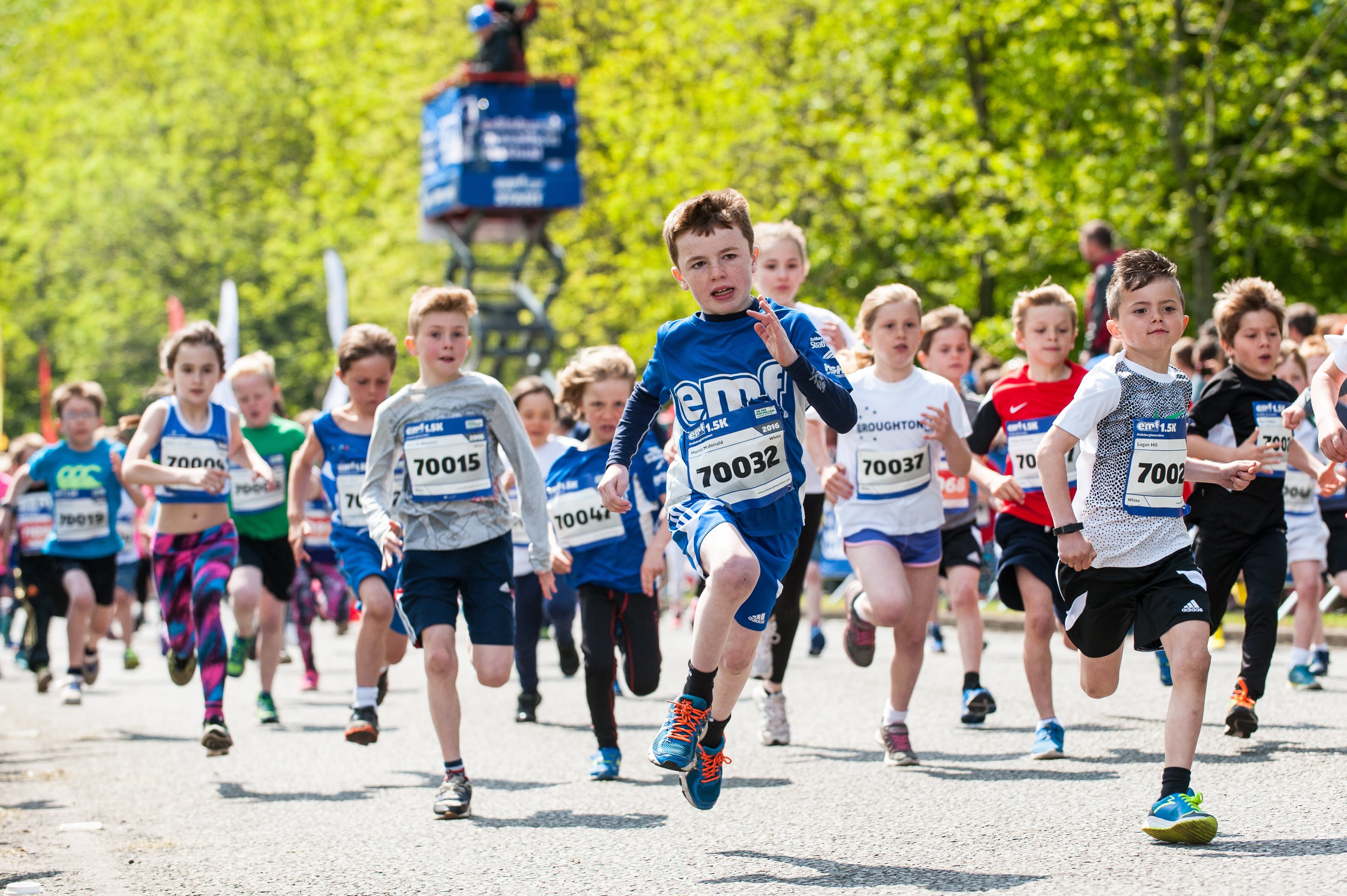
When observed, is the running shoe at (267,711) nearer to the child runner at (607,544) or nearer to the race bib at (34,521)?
the child runner at (607,544)

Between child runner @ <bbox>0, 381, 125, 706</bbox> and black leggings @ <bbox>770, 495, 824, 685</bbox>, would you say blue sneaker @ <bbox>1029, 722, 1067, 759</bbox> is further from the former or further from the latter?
child runner @ <bbox>0, 381, 125, 706</bbox>

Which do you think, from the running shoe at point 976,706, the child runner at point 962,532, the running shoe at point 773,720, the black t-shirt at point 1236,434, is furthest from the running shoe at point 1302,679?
the running shoe at point 773,720

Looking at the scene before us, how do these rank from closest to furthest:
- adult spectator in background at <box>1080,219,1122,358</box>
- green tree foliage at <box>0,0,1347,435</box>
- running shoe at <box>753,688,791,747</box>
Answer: running shoe at <box>753,688,791,747</box>, adult spectator in background at <box>1080,219,1122,358</box>, green tree foliage at <box>0,0,1347,435</box>

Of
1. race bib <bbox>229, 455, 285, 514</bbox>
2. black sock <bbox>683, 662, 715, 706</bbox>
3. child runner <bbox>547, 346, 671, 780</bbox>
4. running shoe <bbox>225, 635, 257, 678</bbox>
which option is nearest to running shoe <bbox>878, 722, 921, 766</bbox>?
child runner <bbox>547, 346, 671, 780</bbox>

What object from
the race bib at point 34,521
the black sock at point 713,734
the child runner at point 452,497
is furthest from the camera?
the race bib at point 34,521

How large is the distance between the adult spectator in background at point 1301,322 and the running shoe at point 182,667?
25.5ft

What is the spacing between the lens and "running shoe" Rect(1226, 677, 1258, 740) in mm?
7758

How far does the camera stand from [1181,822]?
17.8ft

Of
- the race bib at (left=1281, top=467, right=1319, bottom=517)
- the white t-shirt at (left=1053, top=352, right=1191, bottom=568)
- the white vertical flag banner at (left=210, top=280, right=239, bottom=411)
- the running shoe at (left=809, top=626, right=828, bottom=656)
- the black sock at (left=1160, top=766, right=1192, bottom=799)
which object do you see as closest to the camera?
the black sock at (left=1160, top=766, right=1192, bottom=799)

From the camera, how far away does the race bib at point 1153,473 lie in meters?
6.04

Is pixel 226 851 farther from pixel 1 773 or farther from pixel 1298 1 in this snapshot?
pixel 1298 1

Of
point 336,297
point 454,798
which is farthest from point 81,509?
point 336,297

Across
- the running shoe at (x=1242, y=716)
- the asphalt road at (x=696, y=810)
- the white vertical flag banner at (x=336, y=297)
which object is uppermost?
the white vertical flag banner at (x=336, y=297)

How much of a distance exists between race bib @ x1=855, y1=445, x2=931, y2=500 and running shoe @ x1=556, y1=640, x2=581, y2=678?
140 inches
